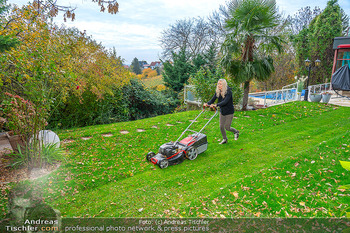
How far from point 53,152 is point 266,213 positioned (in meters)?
4.53

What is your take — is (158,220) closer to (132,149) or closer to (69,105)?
(132,149)

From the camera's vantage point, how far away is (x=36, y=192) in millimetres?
3820

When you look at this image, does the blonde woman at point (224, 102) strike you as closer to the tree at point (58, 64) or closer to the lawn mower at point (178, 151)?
the lawn mower at point (178, 151)

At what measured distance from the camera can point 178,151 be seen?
5.14 metres

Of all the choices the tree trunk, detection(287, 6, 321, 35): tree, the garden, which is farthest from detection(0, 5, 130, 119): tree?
detection(287, 6, 321, 35): tree

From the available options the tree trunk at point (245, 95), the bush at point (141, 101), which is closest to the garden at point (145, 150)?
the tree trunk at point (245, 95)

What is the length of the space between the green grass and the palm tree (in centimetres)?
357

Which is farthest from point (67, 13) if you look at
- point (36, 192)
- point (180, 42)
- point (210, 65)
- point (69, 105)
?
point (180, 42)

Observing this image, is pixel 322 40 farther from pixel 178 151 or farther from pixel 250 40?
pixel 178 151

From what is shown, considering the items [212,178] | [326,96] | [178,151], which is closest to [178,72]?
[326,96]

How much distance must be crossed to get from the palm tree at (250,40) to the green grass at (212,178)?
357 cm

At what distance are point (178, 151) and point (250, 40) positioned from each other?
7094mm

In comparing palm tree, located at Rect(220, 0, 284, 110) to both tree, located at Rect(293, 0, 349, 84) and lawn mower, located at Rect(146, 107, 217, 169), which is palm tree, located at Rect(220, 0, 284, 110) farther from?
tree, located at Rect(293, 0, 349, 84)

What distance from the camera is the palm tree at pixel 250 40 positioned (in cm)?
936
